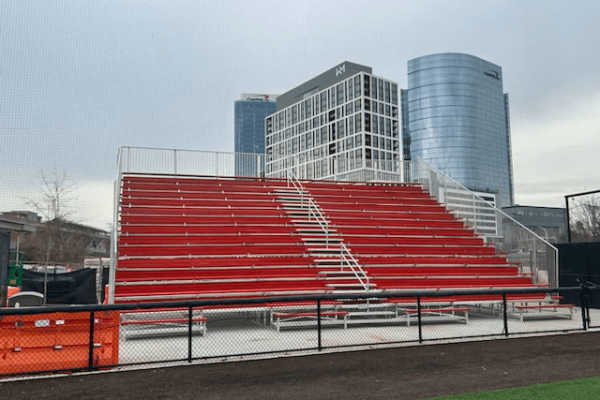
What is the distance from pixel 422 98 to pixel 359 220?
13039cm

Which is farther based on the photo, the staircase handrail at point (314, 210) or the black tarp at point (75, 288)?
the black tarp at point (75, 288)

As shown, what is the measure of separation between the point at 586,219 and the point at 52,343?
15.4 meters

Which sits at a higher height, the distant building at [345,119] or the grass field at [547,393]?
the distant building at [345,119]

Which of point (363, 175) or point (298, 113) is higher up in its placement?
point (298, 113)

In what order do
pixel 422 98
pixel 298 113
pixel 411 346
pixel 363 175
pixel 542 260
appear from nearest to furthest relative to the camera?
pixel 411 346 → pixel 542 260 → pixel 363 175 → pixel 298 113 → pixel 422 98

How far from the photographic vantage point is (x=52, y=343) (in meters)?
Answer: 6.72

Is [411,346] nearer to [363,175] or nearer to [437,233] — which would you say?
[437,233]

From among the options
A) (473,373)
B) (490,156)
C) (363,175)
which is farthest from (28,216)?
(490,156)

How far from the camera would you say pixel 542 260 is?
13.9 meters

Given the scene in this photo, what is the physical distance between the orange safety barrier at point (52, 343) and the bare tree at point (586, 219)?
14.3 meters

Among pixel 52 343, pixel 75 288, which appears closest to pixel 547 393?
pixel 52 343

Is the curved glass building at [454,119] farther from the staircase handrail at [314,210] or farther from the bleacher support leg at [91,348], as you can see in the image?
the bleacher support leg at [91,348]

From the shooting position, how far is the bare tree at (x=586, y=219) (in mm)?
14992

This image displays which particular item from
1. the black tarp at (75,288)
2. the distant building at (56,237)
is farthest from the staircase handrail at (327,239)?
the distant building at (56,237)
